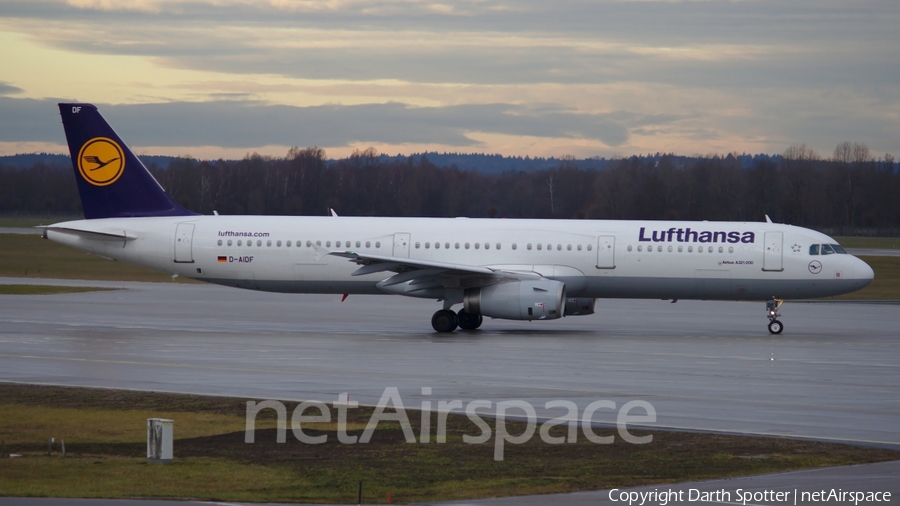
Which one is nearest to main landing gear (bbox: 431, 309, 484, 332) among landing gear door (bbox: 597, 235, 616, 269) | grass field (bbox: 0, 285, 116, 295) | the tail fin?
landing gear door (bbox: 597, 235, 616, 269)

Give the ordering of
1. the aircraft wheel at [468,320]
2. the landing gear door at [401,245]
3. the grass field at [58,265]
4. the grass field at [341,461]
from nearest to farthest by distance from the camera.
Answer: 1. the grass field at [341,461]
2. the aircraft wheel at [468,320]
3. the landing gear door at [401,245]
4. the grass field at [58,265]

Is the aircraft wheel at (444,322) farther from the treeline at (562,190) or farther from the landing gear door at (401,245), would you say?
the treeline at (562,190)

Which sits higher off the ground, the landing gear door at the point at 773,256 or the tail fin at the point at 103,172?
the tail fin at the point at 103,172

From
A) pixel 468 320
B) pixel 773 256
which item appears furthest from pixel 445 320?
pixel 773 256

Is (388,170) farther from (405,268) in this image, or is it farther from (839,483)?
(839,483)

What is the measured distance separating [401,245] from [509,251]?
136 inches

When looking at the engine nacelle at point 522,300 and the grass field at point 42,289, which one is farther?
the grass field at point 42,289

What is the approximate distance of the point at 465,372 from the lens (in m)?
22.1

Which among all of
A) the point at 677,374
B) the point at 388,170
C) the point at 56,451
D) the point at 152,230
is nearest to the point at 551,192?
the point at 388,170

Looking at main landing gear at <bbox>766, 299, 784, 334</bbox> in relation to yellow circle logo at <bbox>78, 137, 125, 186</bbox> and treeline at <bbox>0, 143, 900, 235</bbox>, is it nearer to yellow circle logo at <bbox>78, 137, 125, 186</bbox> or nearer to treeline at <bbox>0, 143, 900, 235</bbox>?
yellow circle logo at <bbox>78, 137, 125, 186</bbox>

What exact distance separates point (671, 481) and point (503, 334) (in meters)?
19.4

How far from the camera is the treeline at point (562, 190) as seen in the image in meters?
91.5

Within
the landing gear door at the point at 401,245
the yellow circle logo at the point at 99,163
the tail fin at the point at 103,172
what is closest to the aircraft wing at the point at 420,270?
the landing gear door at the point at 401,245

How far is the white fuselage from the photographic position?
3194 centimetres
